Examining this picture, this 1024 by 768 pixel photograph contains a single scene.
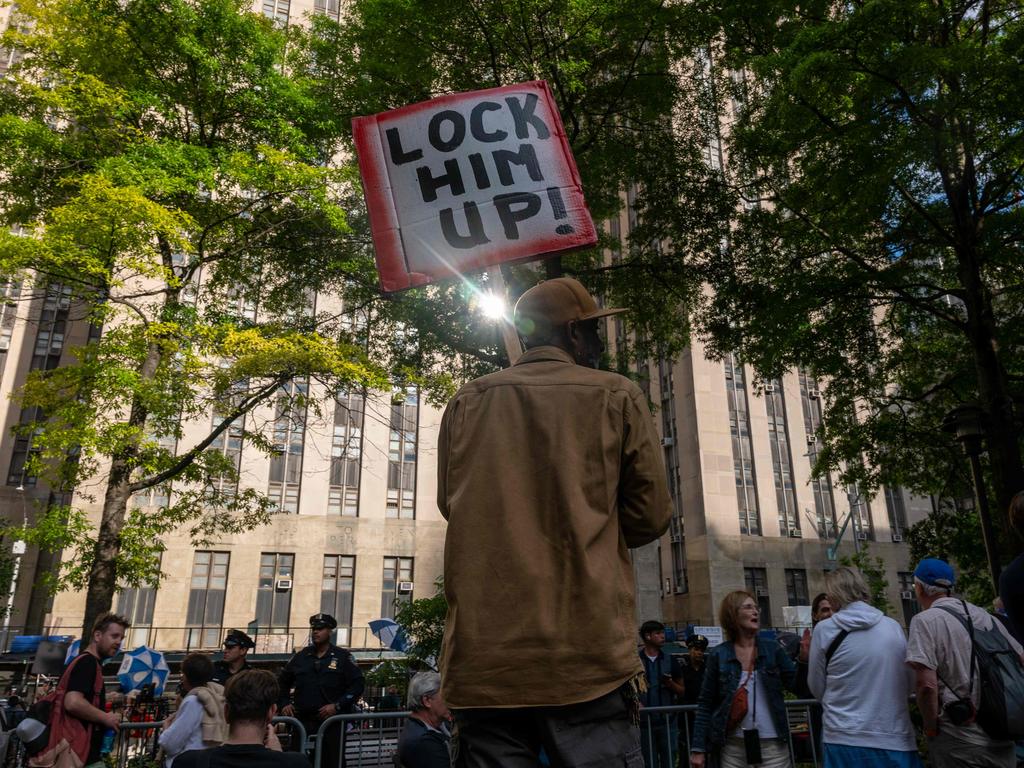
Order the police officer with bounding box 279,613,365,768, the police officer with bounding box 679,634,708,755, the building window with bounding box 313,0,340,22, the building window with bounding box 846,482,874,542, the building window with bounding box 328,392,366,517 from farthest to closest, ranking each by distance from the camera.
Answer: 1. the building window with bounding box 846,482,874,542
2. the building window with bounding box 313,0,340,22
3. the building window with bounding box 328,392,366,517
4. the police officer with bounding box 679,634,708,755
5. the police officer with bounding box 279,613,365,768

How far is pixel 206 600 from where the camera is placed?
36719mm

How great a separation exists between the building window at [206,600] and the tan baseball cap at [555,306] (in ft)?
124

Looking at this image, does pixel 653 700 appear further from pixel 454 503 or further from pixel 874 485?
pixel 874 485

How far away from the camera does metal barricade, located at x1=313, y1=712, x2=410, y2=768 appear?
6918 millimetres

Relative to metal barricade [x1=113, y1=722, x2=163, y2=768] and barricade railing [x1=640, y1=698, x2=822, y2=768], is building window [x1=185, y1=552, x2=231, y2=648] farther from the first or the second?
barricade railing [x1=640, y1=698, x2=822, y2=768]

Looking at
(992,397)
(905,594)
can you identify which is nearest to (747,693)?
(992,397)

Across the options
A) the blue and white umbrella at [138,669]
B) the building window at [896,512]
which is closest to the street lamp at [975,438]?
the blue and white umbrella at [138,669]

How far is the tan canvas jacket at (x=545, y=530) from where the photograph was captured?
187cm

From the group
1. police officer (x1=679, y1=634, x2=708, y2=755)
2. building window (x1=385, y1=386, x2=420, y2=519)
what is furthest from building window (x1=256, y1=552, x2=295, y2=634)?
police officer (x1=679, y1=634, x2=708, y2=755)

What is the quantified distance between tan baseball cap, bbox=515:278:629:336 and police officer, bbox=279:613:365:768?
280 inches

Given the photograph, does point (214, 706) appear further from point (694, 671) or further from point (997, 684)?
point (694, 671)

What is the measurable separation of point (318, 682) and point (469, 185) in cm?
692

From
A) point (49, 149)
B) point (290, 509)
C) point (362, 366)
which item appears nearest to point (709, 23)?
point (362, 366)

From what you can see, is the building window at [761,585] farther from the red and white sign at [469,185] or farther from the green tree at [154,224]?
the red and white sign at [469,185]
